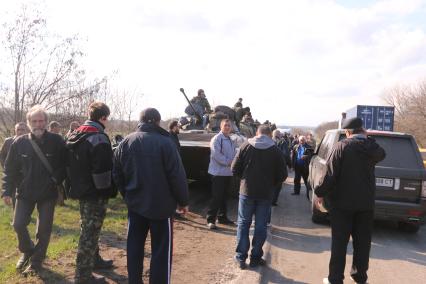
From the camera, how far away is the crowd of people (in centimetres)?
426

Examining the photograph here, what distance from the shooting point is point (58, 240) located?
21.5ft

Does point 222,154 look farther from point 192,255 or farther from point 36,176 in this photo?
point 36,176

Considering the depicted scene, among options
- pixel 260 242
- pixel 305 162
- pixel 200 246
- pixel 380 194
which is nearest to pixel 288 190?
pixel 305 162

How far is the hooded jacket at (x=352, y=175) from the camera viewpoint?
488 cm

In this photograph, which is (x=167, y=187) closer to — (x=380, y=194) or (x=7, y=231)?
(x=7, y=231)

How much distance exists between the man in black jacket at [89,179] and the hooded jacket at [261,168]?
175 cm

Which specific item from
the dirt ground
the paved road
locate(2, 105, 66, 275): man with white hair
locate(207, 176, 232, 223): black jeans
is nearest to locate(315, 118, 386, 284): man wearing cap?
the paved road

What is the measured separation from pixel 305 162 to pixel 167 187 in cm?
742

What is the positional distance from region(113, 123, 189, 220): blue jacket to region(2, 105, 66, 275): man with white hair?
107 cm

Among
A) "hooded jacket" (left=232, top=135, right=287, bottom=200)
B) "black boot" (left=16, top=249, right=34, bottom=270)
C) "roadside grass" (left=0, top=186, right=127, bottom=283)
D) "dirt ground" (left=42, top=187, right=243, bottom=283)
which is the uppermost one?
"hooded jacket" (left=232, top=135, right=287, bottom=200)

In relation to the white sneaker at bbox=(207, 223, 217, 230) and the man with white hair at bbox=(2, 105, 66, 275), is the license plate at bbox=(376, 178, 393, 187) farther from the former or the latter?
the man with white hair at bbox=(2, 105, 66, 275)

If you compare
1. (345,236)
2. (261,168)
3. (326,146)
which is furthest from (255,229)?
(326,146)

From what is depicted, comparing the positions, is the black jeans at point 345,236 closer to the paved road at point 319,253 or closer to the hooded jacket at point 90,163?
the paved road at point 319,253

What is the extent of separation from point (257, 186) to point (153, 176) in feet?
5.88
